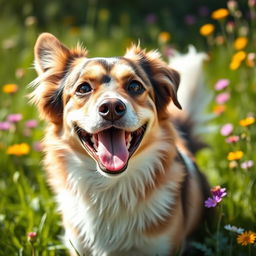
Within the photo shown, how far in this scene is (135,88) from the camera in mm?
3303

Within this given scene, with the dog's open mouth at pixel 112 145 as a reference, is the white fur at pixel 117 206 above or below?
below

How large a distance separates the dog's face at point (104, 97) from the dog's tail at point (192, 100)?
2.91 ft

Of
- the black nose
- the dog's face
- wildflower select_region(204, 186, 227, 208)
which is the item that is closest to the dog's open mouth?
the dog's face

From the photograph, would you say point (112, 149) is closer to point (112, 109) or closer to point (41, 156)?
point (112, 109)

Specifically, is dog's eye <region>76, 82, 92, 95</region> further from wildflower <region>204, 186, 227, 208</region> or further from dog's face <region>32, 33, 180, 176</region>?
wildflower <region>204, 186, 227, 208</region>

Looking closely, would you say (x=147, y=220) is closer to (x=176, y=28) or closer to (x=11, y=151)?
(x=11, y=151)

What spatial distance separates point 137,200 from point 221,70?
298 cm

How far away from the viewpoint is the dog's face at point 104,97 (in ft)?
9.95

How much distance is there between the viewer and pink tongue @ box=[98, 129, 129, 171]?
3039 mm

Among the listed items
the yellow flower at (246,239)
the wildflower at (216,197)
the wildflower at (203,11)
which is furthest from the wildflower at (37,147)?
the wildflower at (203,11)

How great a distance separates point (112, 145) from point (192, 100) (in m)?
1.62

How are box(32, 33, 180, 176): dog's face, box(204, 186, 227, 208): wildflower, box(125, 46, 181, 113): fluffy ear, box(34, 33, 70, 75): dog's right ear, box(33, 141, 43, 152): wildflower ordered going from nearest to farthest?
1. box(204, 186, 227, 208): wildflower
2. box(32, 33, 180, 176): dog's face
3. box(125, 46, 181, 113): fluffy ear
4. box(34, 33, 70, 75): dog's right ear
5. box(33, 141, 43, 152): wildflower

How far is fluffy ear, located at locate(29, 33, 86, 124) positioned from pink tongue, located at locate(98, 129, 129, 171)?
490 millimetres

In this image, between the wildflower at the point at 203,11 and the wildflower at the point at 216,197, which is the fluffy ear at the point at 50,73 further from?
the wildflower at the point at 203,11
